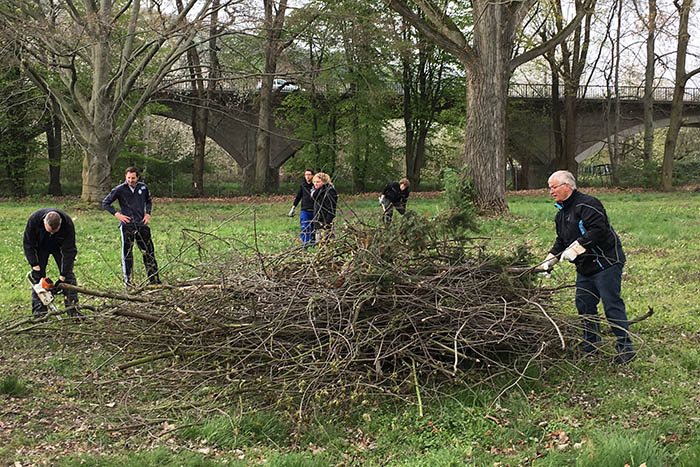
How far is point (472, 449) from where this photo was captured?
14.3 feet

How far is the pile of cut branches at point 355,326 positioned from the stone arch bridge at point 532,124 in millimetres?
27932

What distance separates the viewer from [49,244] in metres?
7.56

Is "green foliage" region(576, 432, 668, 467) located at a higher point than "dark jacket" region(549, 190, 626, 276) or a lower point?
lower

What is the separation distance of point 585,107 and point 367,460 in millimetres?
42269

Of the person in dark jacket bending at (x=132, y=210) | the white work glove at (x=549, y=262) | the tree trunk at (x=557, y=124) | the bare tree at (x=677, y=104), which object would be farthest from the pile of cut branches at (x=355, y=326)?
the tree trunk at (x=557, y=124)

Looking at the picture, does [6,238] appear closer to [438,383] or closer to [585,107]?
[438,383]

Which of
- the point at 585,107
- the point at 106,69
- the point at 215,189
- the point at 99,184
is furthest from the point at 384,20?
the point at 585,107

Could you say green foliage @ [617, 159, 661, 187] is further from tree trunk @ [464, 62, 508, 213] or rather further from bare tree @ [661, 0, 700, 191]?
tree trunk @ [464, 62, 508, 213]

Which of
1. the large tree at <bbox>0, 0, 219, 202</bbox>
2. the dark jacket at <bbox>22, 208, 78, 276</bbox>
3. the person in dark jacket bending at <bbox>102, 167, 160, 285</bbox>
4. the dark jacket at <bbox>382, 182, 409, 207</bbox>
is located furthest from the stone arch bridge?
the dark jacket at <bbox>22, 208, 78, 276</bbox>

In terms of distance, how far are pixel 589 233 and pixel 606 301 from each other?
66cm

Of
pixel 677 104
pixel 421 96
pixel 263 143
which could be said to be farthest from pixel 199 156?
pixel 677 104

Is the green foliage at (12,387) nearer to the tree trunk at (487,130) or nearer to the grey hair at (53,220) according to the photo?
the grey hair at (53,220)

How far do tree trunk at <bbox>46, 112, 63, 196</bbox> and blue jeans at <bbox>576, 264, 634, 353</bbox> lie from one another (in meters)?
31.1

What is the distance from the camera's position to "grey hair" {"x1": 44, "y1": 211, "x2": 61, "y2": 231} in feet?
23.4
